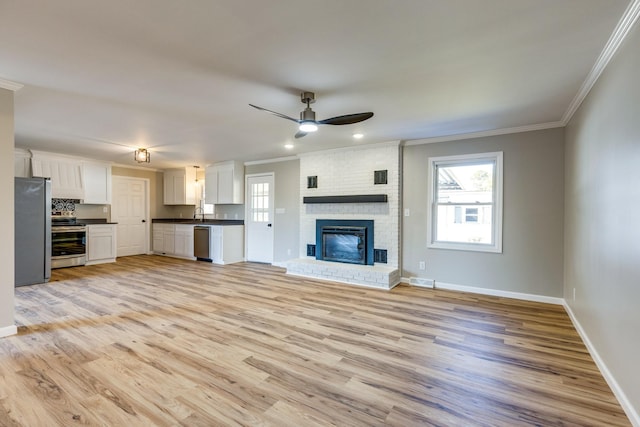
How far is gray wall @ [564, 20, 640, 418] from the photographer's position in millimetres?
1781

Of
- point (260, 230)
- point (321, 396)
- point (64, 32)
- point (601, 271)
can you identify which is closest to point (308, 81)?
point (64, 32)

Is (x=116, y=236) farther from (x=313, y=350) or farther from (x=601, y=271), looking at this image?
(x=601, y=271)

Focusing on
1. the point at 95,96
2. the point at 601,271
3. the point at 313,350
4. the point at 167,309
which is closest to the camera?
the point at 601,271

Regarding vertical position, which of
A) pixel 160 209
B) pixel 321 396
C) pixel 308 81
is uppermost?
pixel 308 81

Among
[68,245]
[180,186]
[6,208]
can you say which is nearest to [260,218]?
[180,186]

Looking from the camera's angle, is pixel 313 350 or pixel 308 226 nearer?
pixel 313 350

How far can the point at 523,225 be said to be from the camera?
13.6 ft

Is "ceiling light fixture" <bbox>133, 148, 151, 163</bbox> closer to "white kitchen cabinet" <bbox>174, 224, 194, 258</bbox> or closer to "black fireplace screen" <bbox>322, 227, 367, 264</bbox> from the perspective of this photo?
"white kitchen cabinet" <bbox>174, 224, 194, 258</bbox>

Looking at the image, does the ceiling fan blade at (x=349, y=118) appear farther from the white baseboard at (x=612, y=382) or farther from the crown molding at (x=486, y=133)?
the white baseboard at (x=612, y=382)

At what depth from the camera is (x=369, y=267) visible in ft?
16.7

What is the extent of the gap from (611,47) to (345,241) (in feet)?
13.7

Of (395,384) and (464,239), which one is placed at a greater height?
(464,239)

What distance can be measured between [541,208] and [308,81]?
12.0 feet

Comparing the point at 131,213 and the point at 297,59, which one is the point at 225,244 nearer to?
the point at 131,213
